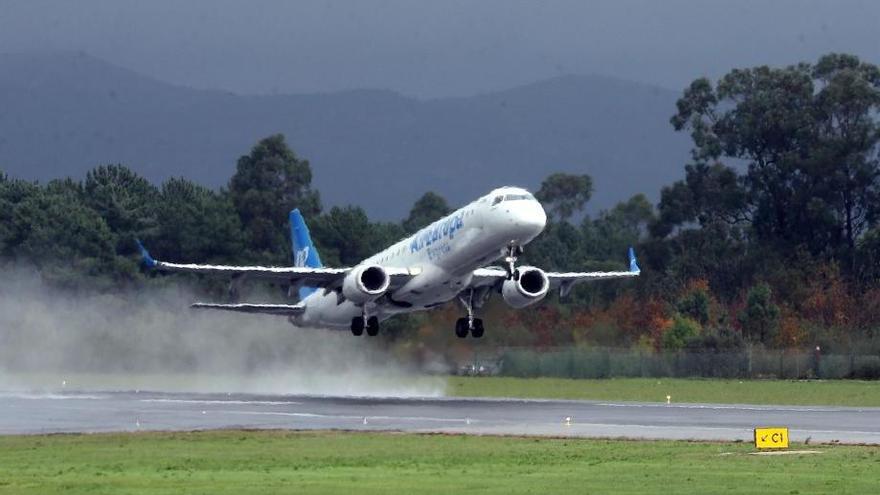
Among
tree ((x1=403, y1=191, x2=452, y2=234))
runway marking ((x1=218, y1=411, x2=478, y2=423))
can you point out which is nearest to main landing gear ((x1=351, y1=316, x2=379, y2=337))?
runway marking ((x1=218, y1=411, x2=478, y2=423))

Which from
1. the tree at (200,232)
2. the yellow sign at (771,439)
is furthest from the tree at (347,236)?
the yellow sign at (771,439)

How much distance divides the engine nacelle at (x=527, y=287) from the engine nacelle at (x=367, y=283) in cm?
427

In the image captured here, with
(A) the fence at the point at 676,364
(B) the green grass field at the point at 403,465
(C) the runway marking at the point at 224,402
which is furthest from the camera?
(A) the fence at the point at 676,364

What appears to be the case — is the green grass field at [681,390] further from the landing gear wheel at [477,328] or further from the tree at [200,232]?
the tree at [200,232]

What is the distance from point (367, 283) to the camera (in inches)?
2318

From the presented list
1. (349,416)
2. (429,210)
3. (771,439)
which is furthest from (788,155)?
(771,439)

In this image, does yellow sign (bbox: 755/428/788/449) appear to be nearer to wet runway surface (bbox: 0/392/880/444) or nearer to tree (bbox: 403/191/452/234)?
wet runway surface (bbox: 0/392/880/444)

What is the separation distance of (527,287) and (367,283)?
5513 millimetres

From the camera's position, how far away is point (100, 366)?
250 ft

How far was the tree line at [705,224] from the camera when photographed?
339 feet

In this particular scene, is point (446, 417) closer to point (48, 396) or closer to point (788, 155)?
point (48, 396)

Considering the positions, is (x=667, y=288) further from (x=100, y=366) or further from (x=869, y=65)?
(x=100, y=366)

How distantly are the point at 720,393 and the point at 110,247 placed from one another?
57548 mm

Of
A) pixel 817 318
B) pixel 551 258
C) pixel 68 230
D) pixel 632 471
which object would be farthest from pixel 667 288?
pixel 632 471
